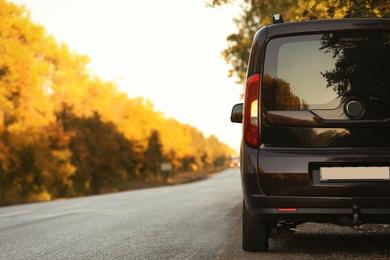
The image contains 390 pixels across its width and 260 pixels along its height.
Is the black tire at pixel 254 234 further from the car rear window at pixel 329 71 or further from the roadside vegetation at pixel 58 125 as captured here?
the roadside vegetation at pixel 58 125

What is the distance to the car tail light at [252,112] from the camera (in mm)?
6094

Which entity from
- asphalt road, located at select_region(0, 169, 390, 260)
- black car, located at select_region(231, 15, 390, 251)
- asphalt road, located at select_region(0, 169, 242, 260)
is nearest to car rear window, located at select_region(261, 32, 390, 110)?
black car, located at select_region(231, 15, 390, 251)

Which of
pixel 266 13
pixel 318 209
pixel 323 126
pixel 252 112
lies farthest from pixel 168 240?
pixel 266 13

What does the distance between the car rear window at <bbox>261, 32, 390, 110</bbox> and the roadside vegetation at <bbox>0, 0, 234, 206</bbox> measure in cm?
2476

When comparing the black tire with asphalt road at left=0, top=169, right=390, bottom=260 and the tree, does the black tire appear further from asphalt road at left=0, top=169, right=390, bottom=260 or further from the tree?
the tree

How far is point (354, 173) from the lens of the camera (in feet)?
19.1

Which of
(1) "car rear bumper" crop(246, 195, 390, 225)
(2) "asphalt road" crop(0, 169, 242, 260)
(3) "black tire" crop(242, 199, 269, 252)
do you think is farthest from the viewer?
(2) "asphalt road" crop(0, 169, 242, 260)

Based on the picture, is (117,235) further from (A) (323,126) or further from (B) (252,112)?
(A) (323,126)

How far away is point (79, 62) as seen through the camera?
55.3 meters

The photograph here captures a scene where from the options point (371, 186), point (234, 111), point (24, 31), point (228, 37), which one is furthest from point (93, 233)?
point (24, 31)

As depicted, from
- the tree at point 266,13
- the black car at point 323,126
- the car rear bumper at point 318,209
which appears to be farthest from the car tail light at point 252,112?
the tree at point 266,13

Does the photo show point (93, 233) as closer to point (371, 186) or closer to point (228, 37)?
point (371, 186)

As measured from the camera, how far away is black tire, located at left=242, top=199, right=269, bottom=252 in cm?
657

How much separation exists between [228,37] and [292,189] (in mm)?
19159
